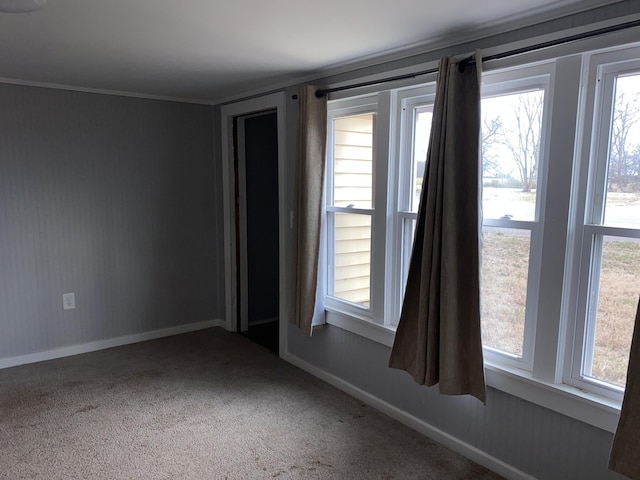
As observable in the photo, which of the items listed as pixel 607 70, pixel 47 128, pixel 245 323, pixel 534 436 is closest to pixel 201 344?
pixel 245 323

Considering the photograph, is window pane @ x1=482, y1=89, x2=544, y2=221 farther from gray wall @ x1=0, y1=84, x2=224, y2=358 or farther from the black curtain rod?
gray wall @ x1=0, y1=84, x2=224, y2=358

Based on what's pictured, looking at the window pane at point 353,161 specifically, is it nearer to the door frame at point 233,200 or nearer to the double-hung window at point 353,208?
the double-hung window at point 353,208

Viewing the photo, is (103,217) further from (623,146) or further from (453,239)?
(623,146)

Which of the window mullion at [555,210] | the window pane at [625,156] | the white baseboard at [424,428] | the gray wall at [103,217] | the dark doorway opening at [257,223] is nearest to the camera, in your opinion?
the window pane at [625,156]

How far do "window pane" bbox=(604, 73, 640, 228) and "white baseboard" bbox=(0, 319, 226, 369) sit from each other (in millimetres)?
3500

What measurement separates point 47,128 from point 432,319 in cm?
312

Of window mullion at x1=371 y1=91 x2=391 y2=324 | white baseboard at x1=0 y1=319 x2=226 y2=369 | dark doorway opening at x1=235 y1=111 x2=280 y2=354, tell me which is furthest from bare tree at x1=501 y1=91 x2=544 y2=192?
white baseboard at x1=0 y1=319 x2=226 y2=369

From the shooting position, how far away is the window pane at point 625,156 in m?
1.79

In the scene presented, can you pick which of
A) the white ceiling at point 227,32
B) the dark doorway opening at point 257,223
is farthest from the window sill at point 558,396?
the dark doorway opening at point 257,223

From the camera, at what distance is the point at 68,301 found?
3.71 meters

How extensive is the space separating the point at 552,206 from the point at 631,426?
0.88 m

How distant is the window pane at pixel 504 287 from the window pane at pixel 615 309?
325 mm

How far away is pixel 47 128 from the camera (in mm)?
3490

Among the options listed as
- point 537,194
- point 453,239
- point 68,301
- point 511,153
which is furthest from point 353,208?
point 68,301
